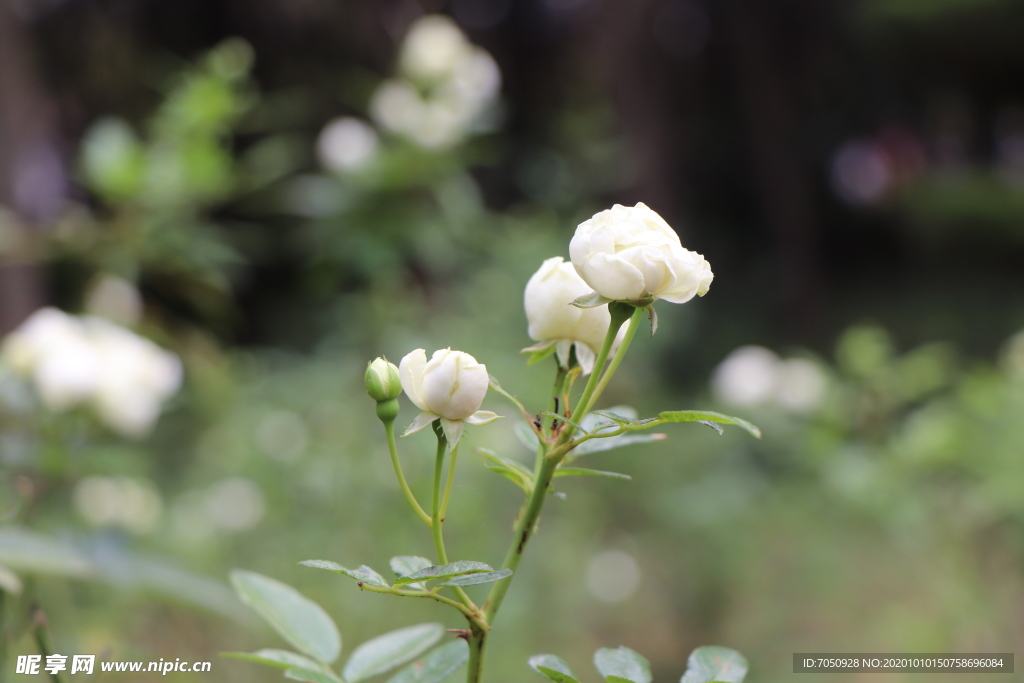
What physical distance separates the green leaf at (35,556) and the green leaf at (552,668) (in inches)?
11.9

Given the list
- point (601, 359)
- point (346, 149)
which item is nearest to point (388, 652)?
point (601, 359)

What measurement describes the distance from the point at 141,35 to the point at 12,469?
2802 mm

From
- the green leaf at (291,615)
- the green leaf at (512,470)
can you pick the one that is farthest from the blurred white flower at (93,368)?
the green leaf at (512,470)

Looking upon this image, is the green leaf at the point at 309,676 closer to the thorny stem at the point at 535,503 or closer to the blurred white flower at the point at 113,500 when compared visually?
the thorny stem at the point at 535,503

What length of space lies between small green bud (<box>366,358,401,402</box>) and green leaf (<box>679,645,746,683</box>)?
14 cm

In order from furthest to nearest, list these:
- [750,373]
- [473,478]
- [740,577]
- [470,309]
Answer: [740,577], [470,309], [750,373], [473,478]

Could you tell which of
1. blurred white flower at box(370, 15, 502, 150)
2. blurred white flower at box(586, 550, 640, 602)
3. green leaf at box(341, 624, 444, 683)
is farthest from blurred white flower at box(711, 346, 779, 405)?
green leaf at box(341, 624, 444, 683)

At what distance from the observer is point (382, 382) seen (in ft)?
0.88

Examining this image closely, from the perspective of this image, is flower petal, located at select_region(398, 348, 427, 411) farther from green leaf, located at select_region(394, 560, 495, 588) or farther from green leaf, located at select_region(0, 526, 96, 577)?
green leaf, located at select_region(0, 526, 96, 577)

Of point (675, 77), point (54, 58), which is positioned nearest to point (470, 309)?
point (54, 58)

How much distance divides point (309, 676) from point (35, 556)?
26cm

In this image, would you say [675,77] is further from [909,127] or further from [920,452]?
[920,452]

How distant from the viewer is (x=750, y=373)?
3.92ft

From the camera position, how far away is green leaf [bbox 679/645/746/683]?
0.24m
